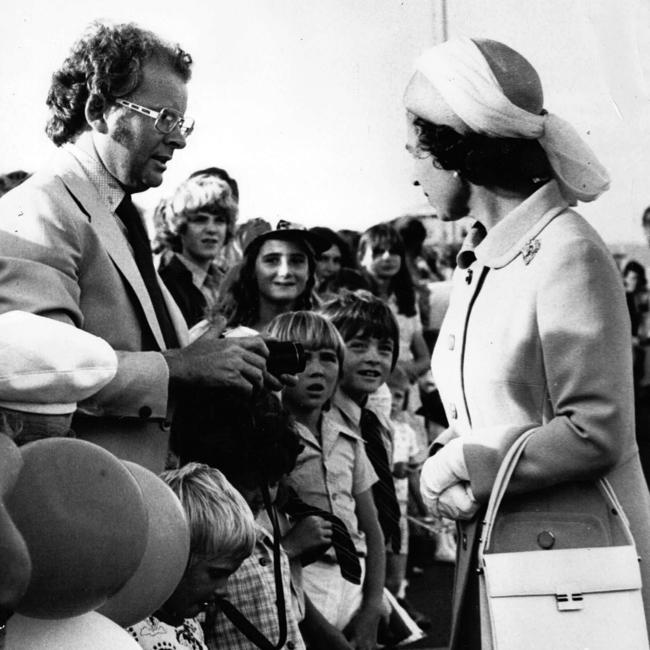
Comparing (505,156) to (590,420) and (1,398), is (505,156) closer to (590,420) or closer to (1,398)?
(590,420)

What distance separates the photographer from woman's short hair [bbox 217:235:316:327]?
486 centimetres

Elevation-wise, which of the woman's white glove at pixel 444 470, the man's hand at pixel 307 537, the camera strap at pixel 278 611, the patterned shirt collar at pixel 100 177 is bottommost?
the man's hand at pixel 307 537

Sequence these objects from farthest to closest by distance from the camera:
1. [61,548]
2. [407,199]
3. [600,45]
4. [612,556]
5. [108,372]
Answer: [407,199], [600,45], [612,556], [108,372], [61,548]

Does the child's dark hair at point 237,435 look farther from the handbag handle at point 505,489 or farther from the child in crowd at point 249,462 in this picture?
the handbag handle at point 505,489

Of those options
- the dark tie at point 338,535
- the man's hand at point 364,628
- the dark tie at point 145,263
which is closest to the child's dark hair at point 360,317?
the dark tie at point 338,535

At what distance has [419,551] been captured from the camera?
8070mm

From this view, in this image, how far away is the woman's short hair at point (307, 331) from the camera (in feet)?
14.3

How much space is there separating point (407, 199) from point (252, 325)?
32.9 inches

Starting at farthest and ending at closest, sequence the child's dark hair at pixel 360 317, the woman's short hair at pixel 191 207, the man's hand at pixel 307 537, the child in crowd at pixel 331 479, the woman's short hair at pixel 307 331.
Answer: the woman's short hair at pixel 191 207, the child's dark hair at pixel 360 317, the woman's short hair at pixel 307 331, the child in crowd at pixel 331 479, the man's hand at pixel 307 537

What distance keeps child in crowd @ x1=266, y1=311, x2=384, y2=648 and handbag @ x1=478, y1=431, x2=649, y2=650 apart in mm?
1503

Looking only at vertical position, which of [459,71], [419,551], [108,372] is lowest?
[419,551]

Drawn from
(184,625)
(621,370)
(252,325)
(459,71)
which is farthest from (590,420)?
(252,325)

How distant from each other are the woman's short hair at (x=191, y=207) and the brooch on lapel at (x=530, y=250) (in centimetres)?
280

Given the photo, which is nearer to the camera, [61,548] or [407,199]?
[61,548]
